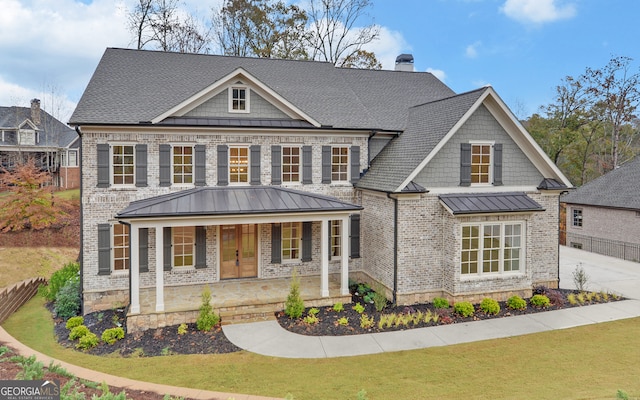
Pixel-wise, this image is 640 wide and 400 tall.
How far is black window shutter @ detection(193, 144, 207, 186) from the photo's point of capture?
45.1ft

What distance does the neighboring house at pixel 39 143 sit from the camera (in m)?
33.0

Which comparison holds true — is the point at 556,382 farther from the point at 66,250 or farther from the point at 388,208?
the point at 66,250

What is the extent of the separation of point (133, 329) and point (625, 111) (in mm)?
39151

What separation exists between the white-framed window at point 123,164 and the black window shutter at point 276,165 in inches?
191

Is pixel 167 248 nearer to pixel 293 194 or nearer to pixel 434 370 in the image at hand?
Result: pixel 293 194

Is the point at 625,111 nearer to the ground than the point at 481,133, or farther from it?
farther from it

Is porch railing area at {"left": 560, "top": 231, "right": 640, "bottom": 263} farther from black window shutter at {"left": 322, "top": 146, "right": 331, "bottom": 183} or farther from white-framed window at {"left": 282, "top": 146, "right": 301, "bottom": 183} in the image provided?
white-framed window at {"left": 282, "top": 146, "right": 301, "bottom": 183}

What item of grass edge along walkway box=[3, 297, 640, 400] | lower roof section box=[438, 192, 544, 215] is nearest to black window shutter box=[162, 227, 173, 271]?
grass edge along walkway box=[3, 297, 640, 400]

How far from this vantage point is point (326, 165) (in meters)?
15.1

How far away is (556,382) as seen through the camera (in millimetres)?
7805

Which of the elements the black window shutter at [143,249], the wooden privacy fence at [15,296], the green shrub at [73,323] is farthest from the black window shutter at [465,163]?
the wooden privacy fence at [15,296]

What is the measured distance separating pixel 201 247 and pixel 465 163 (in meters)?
10.0

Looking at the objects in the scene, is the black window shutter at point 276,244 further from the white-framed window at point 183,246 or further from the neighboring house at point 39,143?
the neighboring house at point 39,143

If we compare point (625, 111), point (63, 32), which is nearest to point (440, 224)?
point (63, 32)
